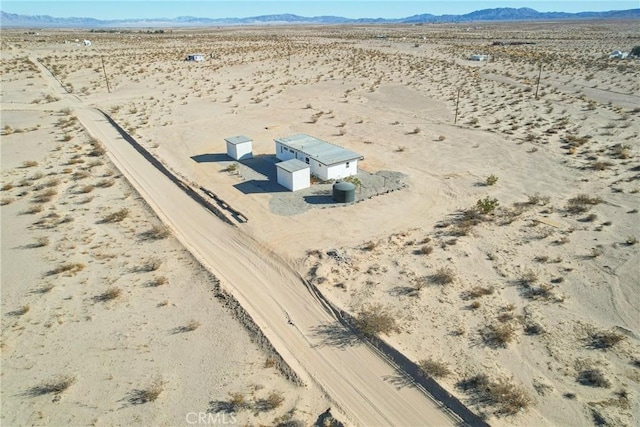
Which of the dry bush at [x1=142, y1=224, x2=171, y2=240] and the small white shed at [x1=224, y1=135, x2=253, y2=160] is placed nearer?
the dry bush at [x1=142, y1=224, x2=171, y2=240]

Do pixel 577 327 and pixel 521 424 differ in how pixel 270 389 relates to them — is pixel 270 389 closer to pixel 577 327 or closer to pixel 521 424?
pixel 521 424

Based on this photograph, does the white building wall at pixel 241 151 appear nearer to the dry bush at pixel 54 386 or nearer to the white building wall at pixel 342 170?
the white building wall at pixel 342 170

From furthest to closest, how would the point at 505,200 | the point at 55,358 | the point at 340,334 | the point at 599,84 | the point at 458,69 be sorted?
the point at 458,69 → the point at 599,84 → the point at 505,200 → the point at 340,334 → the point at 55,358

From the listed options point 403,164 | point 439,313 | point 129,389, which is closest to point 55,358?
point 129,389

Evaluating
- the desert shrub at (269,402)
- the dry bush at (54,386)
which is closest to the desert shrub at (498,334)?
the desert shrub at (269,402)

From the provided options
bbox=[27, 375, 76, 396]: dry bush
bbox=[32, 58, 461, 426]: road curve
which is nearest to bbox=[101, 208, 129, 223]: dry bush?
bbox=[32, 58, 461, 426]: road curve

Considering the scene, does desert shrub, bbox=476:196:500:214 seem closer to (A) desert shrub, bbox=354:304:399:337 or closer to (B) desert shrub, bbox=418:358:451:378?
(A) desert shrub, bbox=354:304:399:337
